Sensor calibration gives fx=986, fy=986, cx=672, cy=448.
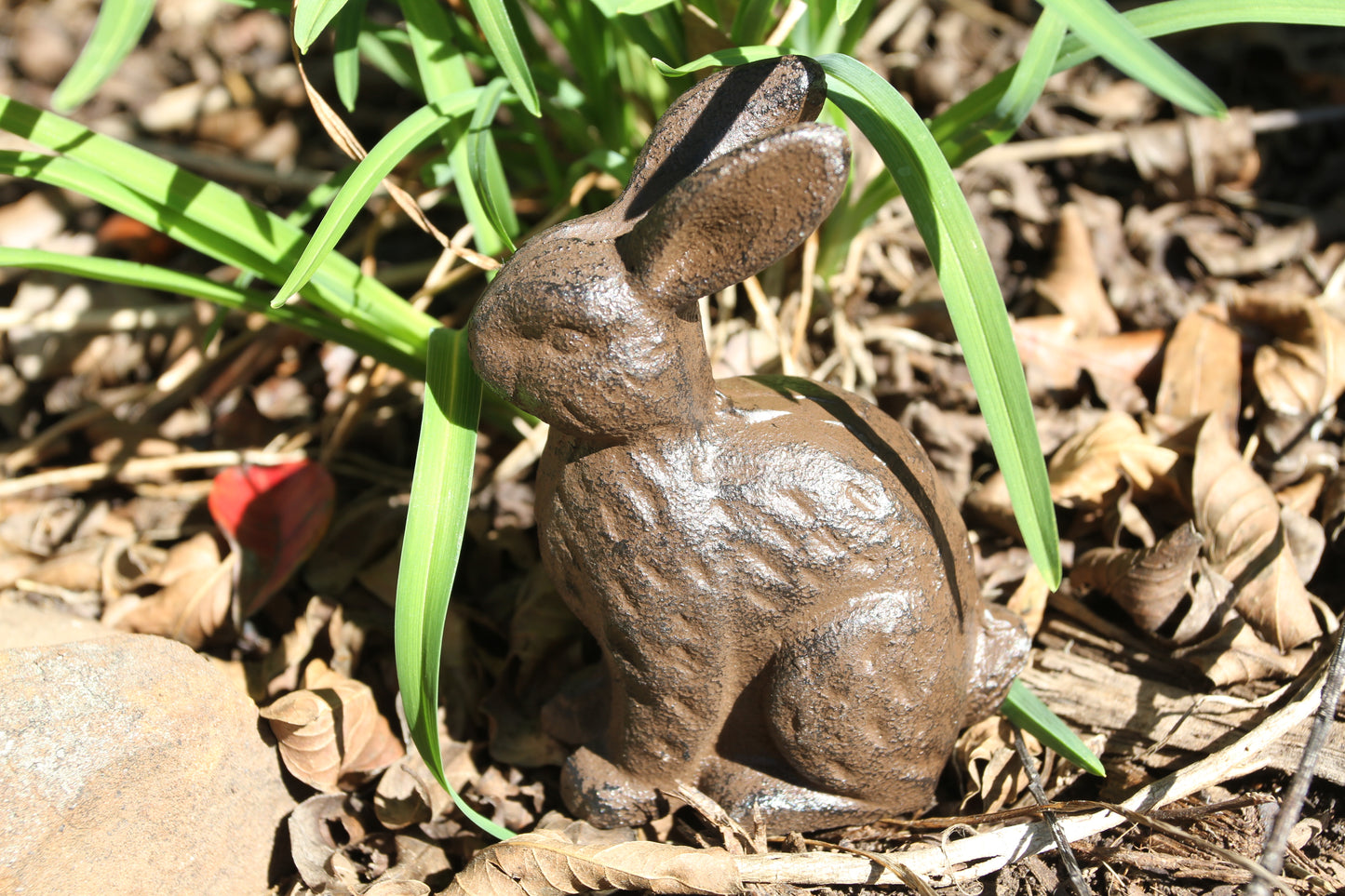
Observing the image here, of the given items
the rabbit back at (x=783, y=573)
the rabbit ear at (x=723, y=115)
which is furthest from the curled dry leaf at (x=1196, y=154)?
the rabbit ear at (x=723, y=115)

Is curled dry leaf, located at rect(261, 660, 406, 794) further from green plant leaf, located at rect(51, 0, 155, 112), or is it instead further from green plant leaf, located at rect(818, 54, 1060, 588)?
green plant leaf, located at rect(818, 54, 1060, 588)

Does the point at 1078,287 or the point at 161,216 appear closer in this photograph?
the point at 161,216

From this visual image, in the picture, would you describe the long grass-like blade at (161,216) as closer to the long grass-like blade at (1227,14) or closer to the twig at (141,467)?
the twig at (141,467)

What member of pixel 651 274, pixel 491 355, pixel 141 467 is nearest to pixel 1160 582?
pixel 651 274

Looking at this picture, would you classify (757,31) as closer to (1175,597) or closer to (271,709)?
(1175,597)

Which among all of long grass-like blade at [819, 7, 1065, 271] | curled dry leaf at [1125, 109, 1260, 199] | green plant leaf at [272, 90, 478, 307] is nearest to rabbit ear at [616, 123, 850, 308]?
green plant leaf at [272, 90, 478, 307]

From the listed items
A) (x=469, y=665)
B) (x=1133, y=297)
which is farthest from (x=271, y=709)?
(x=1133, y=297)

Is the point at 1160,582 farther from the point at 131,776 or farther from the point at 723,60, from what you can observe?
the point at 131,776
